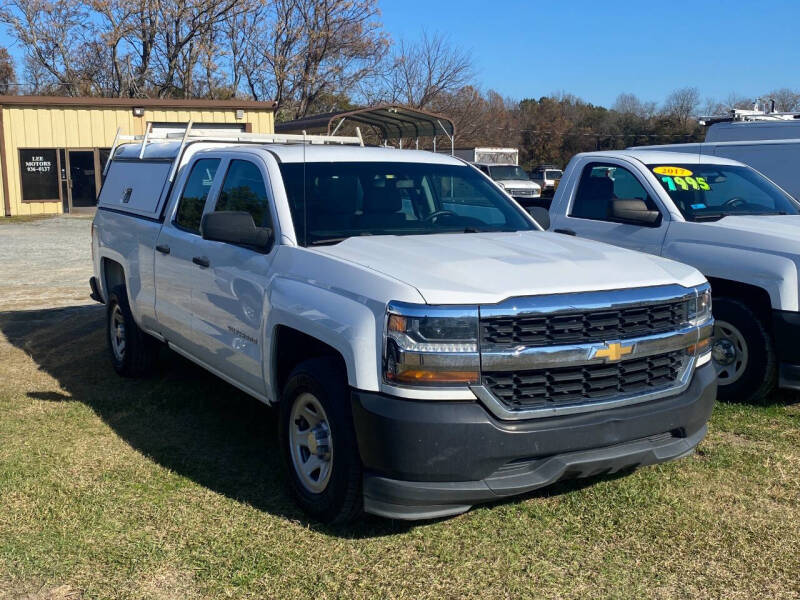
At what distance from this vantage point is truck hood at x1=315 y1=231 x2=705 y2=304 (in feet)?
11.7

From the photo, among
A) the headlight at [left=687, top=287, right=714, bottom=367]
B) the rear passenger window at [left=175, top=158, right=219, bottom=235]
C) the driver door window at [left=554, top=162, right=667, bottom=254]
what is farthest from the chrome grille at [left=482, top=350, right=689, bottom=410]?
the driver door window at [left=554, top=162, right=667, bottom=254]

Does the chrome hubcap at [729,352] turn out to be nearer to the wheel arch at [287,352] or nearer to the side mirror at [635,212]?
the side mirror at [635,212]

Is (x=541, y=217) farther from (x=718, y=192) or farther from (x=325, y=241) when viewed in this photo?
(x=718, y=192)

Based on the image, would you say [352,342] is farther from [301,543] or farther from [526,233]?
[526,233]

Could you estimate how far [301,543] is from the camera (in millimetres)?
3877

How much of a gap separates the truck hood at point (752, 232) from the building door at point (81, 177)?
82.2ft

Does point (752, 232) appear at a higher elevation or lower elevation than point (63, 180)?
lower

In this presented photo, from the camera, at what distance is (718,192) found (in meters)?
6.98

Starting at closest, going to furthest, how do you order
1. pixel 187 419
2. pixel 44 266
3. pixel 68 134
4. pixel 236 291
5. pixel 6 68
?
pixel 236 291, pixel 187 419, pixel 44 266, pixel 68 134, pixel 6 68

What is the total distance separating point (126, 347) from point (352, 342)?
3.78 m

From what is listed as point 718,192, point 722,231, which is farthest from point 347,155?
point 718,192

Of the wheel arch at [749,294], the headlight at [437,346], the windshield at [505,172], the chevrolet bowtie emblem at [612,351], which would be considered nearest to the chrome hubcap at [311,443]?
the headlight at [437,346]

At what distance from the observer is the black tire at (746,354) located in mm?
5809

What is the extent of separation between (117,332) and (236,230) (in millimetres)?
3172
